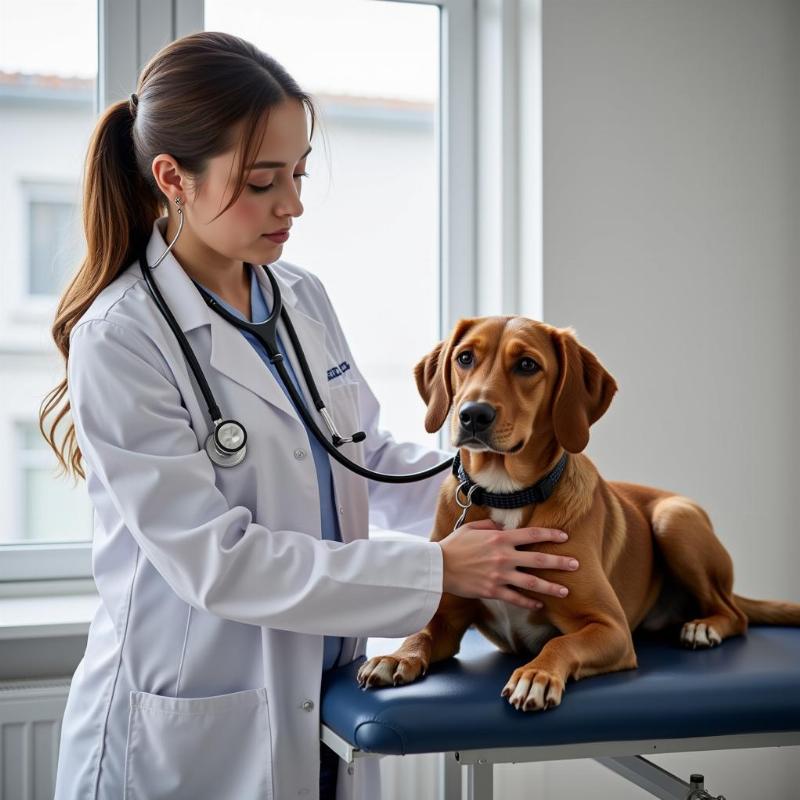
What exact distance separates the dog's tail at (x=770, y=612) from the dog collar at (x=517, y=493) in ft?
1.56

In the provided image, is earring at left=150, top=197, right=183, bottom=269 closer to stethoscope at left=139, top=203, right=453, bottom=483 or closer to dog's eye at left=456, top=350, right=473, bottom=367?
stethoscope at left=139, top=203, right=453, bottom=483

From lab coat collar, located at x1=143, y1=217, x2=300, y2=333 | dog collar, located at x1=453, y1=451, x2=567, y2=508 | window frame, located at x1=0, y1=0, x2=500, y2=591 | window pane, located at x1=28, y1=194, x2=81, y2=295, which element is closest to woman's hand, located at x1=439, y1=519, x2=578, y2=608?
dog collar, located at x1=453, y1=451, x2=567, y2=508

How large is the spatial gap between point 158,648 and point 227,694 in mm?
→ 119

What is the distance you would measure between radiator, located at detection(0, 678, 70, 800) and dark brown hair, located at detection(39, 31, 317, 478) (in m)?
0.70

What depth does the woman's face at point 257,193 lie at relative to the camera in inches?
54.2

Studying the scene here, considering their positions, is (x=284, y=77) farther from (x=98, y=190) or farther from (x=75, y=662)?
(x=75, y=662)

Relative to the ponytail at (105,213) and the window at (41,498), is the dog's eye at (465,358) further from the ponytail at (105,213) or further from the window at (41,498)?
the window at (41,498)

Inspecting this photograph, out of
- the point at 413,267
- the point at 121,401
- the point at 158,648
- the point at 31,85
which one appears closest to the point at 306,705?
the point at 158,648

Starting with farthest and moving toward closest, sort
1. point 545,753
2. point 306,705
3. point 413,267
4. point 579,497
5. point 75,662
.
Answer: point 413,267, point 75,662, point 579,497, point 306,705, point 545,753

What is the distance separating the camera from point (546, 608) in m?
1.40

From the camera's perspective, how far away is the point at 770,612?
65.9 inches

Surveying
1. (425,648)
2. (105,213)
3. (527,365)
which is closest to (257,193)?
(105,213)

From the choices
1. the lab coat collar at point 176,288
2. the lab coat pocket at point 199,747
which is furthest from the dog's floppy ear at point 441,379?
the lab coat pocket at point 199,747

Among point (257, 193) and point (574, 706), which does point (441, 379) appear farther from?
point (574, 706)
